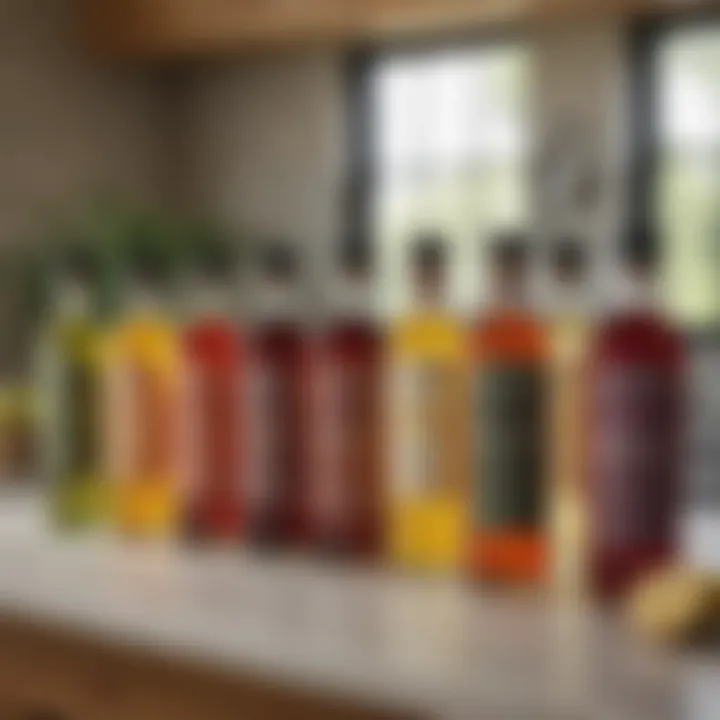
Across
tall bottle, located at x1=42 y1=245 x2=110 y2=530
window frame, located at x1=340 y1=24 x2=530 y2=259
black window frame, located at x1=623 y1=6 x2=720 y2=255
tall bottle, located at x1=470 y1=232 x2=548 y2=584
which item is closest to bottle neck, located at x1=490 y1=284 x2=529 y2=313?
tall bottle, located at x1=470 y1=232 x2=548 y2=584

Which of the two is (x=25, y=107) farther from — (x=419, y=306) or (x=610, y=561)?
(x=610, y=561)

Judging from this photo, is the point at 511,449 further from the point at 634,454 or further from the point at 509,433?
the point at 634,454

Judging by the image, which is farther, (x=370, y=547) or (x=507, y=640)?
(x=370, y=547)

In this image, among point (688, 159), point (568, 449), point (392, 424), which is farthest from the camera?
point (688, 159)

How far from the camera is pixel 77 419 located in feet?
5.76

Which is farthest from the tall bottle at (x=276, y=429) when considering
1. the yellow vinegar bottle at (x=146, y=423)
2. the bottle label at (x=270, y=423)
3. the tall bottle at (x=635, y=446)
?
the tall bottle at (x=635, y=446)

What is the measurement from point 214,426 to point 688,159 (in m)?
1.52

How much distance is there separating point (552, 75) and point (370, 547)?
1.66m

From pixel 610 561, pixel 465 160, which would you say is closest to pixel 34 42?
pixel 465 160

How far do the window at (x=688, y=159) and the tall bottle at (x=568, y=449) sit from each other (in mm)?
1531

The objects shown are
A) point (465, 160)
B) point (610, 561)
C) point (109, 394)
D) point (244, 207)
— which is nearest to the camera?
point (610, 561)

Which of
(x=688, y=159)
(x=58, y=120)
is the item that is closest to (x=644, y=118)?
(x=688, y=159)

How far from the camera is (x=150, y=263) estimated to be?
288cm

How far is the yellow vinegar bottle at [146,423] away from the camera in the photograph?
168 cm
